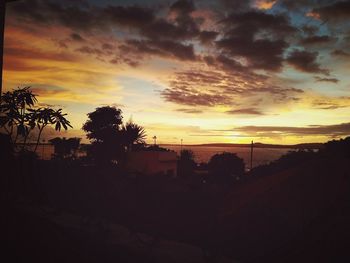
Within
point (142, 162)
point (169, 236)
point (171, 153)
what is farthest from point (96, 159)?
point (169, 236)

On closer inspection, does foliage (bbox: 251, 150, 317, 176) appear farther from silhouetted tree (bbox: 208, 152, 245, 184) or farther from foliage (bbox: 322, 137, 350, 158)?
silhouetted tree (bbox: 208, 152, 245, 184)

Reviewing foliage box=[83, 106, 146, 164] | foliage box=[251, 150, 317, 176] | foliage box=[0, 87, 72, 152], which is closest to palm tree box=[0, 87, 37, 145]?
foliage box=[0, 87, 72, 152]

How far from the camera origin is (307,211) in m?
9.67

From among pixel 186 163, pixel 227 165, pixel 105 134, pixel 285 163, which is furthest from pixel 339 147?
pixel 105 134

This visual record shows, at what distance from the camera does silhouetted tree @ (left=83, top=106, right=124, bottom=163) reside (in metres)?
23.3

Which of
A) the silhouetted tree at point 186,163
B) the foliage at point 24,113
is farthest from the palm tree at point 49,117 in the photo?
the silhouetted tree at point 186,163

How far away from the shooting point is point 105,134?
24.1 m

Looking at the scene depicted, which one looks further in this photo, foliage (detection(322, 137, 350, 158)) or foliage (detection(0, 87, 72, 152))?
foliage (detection(322, 137, 350, 158))

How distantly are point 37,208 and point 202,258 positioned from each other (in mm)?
5835

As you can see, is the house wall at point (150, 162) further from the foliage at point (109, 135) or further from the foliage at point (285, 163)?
the foliage at point (285, 163)

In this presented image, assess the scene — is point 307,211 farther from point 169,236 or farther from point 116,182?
point 116,182

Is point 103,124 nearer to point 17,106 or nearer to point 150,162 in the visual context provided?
point 150,162

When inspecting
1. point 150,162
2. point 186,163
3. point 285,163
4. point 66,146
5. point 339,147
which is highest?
point 339,147

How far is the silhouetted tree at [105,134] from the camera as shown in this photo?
2333 centimetres
